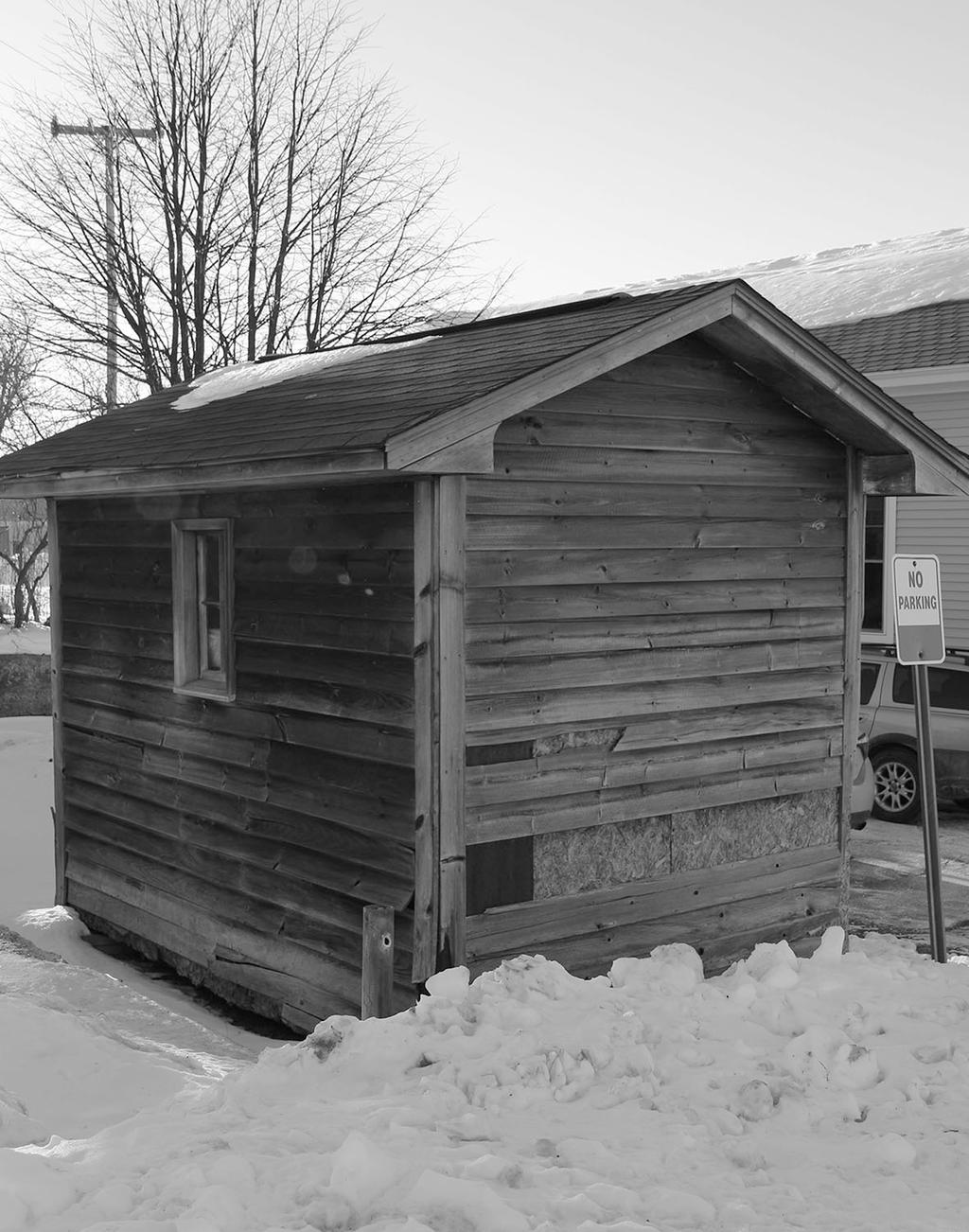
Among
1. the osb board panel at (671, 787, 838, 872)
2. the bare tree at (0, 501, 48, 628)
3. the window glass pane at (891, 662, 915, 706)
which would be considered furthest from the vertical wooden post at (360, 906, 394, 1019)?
the bare tree at (0, 501, 48, 628)

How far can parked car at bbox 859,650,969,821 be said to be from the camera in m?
13.3

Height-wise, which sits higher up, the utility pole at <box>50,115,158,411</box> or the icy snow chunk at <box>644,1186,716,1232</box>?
the utility pole at <box>50,115,158,411</box>

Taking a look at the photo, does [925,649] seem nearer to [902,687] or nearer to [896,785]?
[902,687]

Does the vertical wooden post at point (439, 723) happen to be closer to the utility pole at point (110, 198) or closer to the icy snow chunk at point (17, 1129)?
the icy snow chunk at point (17, 1129)

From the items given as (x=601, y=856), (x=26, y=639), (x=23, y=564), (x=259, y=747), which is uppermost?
(x=23, y=564)

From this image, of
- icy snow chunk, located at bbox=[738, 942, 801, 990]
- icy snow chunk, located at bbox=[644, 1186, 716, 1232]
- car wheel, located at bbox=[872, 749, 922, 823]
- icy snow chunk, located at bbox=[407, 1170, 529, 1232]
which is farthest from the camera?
car wheel, located at bbox=[872, 749, 922, 823]

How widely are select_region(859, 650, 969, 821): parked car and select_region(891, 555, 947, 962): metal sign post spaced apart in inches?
227

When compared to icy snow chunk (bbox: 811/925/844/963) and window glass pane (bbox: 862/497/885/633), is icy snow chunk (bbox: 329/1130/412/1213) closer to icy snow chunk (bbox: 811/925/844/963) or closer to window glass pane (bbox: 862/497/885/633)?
icy snow chunk (bbox: 811/925/844/963)

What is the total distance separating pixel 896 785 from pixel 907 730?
63cm

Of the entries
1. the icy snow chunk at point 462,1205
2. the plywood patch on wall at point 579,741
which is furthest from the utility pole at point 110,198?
the icy snow chunk at point 462,1205

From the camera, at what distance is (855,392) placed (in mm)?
7457

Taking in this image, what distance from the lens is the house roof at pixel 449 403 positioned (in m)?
6.11

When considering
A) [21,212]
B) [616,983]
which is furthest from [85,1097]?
[21,212]

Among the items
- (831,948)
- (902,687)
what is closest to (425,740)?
(831,948)
